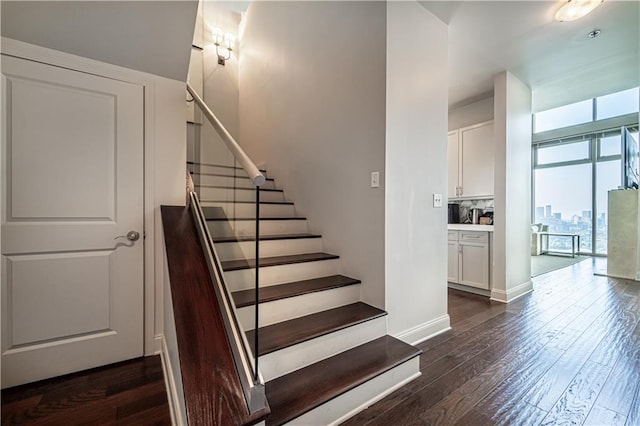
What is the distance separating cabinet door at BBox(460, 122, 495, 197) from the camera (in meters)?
3.94

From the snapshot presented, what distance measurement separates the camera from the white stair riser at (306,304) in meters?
1.83

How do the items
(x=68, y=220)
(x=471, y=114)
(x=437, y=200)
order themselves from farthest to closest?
(x=471, y=114) → (x=437, y=200) → (x=68, y=220)

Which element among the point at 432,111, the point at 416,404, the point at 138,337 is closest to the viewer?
the point at 416,404

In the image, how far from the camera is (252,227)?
1268 mm

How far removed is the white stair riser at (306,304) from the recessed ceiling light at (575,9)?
299cm

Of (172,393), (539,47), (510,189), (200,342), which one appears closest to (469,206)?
(510,189)

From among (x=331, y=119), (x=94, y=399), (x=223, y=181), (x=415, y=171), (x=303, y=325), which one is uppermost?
(x=331, y=119)

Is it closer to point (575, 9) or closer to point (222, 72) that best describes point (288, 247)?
point (575, 9)

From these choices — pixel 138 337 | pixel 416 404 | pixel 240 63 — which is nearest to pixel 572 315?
pixel 416 404

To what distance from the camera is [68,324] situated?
6.13 ft

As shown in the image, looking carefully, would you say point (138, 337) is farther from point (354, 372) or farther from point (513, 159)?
point (513, 159)

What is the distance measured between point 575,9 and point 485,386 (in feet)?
10.2

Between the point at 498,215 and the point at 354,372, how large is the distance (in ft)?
9.41

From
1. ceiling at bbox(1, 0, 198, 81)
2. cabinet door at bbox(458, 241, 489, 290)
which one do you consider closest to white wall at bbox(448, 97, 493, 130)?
cabinet door at bbox(458, 241, 489, 290)
